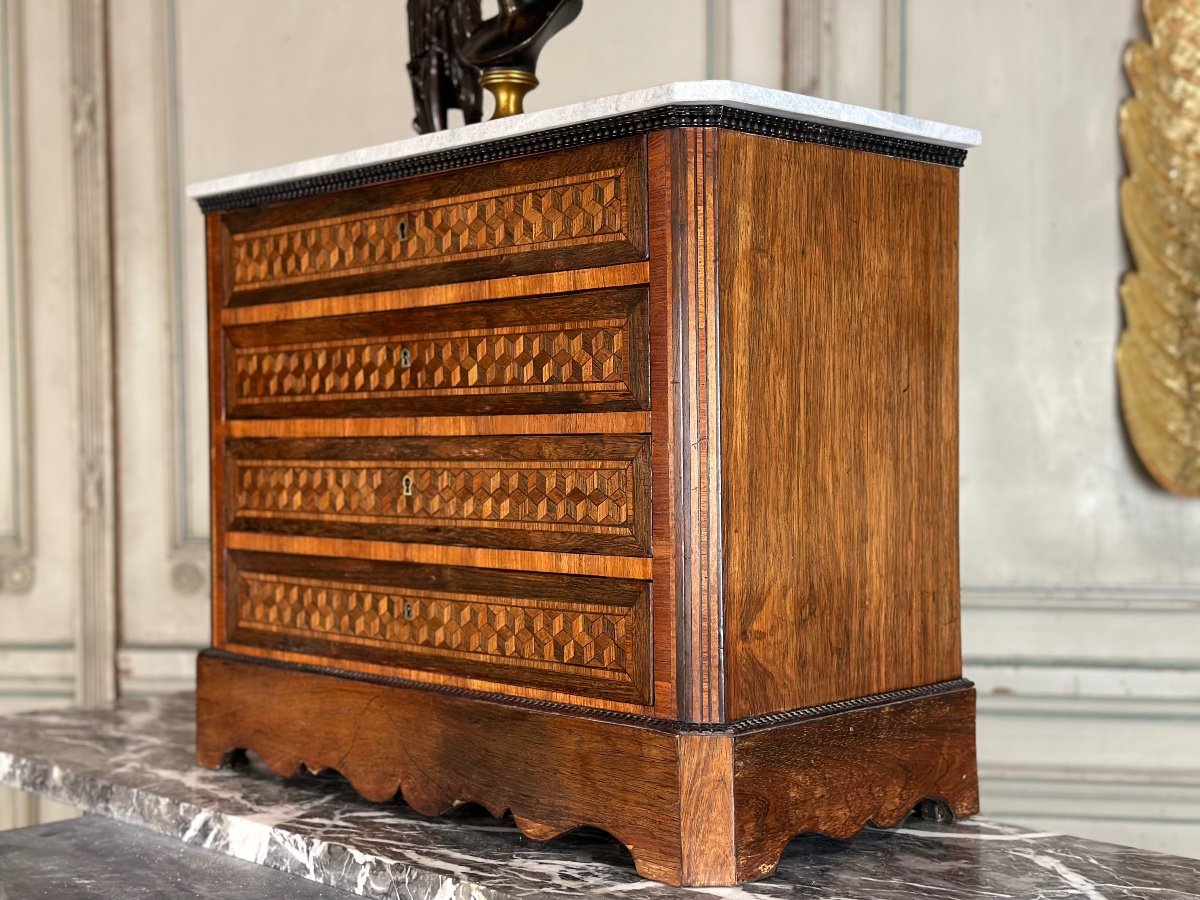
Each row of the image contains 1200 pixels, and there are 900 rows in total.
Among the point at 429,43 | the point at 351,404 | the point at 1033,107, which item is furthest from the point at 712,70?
the point at 351,404

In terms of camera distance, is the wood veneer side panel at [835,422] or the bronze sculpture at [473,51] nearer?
the wood veneer side panel at [835,422]

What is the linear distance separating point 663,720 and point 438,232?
32.8 inches

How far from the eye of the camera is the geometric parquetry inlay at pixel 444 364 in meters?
2.04

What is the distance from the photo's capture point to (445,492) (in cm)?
228

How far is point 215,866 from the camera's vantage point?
2312 millimetres

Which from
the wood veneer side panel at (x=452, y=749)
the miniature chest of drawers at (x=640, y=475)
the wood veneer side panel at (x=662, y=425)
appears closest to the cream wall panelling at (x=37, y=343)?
the wood veneer side panel at (x=452, y=749)

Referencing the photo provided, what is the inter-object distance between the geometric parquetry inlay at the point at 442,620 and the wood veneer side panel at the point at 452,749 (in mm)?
77

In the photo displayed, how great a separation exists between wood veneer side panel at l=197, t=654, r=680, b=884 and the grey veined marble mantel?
2.0 inches

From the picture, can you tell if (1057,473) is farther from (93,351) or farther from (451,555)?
(93,351)

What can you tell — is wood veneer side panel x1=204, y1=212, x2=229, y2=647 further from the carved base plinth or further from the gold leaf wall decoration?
the gold leaf wall decoration

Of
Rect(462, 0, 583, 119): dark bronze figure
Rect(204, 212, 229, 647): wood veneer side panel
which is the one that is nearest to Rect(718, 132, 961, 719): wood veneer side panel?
Rect(462, 0, 583, 119): dark bronze figure

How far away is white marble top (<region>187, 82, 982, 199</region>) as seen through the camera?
1876 mm

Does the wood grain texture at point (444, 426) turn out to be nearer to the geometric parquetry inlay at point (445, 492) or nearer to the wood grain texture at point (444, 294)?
the geometric parquetry inlay at point (445, 492)

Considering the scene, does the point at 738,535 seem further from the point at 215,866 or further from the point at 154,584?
the point at 154,584
